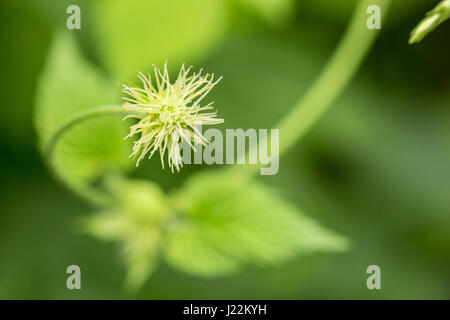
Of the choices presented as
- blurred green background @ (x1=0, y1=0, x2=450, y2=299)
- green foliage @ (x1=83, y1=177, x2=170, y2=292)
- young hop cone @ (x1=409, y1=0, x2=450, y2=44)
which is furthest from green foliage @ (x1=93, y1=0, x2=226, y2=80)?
young hop cone @ (x1=409, y1=0, x2=450, y2=44)

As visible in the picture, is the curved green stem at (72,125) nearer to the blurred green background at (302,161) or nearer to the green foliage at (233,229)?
the green foliage at (233,229)

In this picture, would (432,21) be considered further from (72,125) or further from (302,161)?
(302,161)

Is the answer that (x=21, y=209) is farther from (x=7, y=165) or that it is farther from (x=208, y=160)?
(x=208, y=160)

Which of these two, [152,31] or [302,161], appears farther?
[302,161]

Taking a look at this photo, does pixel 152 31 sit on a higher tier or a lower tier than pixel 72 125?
higher

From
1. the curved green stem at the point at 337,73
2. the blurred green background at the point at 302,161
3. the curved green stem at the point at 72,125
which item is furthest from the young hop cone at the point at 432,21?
the blurred green background at the point at 302,161

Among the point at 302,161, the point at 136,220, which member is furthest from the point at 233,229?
the point at 302,161

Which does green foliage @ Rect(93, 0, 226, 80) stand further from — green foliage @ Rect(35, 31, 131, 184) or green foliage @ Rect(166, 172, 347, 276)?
green foliage @ Rect(166, 172, 347, 276)
